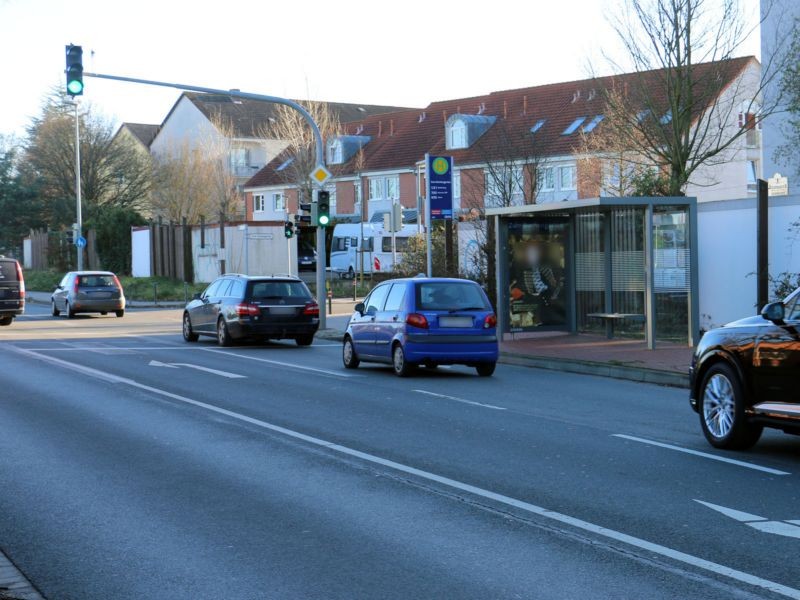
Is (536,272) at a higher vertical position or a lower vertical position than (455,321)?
higher

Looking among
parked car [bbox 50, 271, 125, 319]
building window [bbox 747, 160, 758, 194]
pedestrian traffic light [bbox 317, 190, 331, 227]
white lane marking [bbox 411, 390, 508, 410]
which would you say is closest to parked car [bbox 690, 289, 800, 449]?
white lane marking [bbox 411, 390, 508, 410]

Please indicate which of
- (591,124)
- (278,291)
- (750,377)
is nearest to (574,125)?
(591,124)

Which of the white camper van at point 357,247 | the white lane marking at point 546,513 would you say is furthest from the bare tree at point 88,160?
the white lane marking at point 546,513

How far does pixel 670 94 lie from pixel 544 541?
73.0 feet

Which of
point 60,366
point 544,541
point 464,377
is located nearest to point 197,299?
point 60,366

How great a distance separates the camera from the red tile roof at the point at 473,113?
5841 cm

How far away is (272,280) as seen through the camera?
24.3 meters

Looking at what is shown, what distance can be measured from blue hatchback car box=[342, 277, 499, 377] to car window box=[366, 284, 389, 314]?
312 millimetres

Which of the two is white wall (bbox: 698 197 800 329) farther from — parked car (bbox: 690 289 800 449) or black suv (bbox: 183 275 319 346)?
parked car (bbox: 690 289 800 449)

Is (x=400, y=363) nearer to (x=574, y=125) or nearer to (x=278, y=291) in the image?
(x=278, y=291)

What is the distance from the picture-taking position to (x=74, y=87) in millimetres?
22938

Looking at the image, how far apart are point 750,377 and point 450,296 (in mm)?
8147

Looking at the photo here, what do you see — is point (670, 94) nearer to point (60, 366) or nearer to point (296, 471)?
point (60, 366)

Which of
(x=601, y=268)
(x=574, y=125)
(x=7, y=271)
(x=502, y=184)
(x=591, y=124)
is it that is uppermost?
(x=574, y=125)
